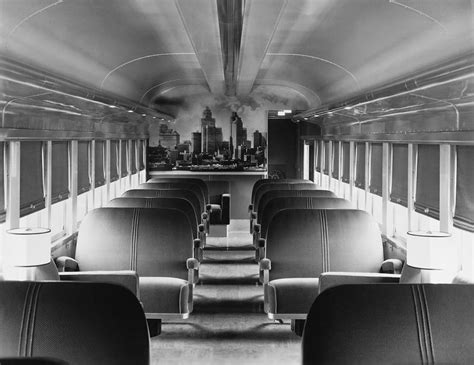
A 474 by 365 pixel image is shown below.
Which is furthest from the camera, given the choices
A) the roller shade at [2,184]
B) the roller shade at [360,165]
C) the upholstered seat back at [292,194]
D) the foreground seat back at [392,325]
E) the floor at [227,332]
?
the roller shade at [360,165]

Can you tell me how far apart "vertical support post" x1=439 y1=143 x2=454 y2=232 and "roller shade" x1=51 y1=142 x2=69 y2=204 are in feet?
12.8

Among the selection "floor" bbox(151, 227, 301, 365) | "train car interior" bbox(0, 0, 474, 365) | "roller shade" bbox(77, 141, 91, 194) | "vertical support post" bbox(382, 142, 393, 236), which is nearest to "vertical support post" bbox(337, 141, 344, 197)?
"train car interior" bbox(0, 0, 474, 365)

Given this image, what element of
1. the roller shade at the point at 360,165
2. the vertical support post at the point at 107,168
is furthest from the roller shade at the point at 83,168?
the roller shade at the point at 360,165

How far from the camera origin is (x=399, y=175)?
25.5ft

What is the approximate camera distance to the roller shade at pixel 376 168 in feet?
28.7

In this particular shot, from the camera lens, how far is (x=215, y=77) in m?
9.98

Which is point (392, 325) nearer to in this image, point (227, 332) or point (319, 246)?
point (319, 246)

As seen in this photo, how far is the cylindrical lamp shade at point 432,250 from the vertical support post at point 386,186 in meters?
3.49

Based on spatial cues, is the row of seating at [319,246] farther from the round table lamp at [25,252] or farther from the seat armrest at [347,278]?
the round table lamp at [25,252]

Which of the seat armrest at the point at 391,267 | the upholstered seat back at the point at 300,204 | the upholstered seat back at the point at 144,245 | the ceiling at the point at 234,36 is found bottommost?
the seat armrest at the point at 391,267

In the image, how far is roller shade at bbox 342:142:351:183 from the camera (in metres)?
11.1

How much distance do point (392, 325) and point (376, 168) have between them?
600 centimetres

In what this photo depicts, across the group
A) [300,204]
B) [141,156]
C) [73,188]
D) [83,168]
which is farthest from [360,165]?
[141,156]

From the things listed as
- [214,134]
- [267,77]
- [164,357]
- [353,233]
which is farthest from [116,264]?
[214,134]
